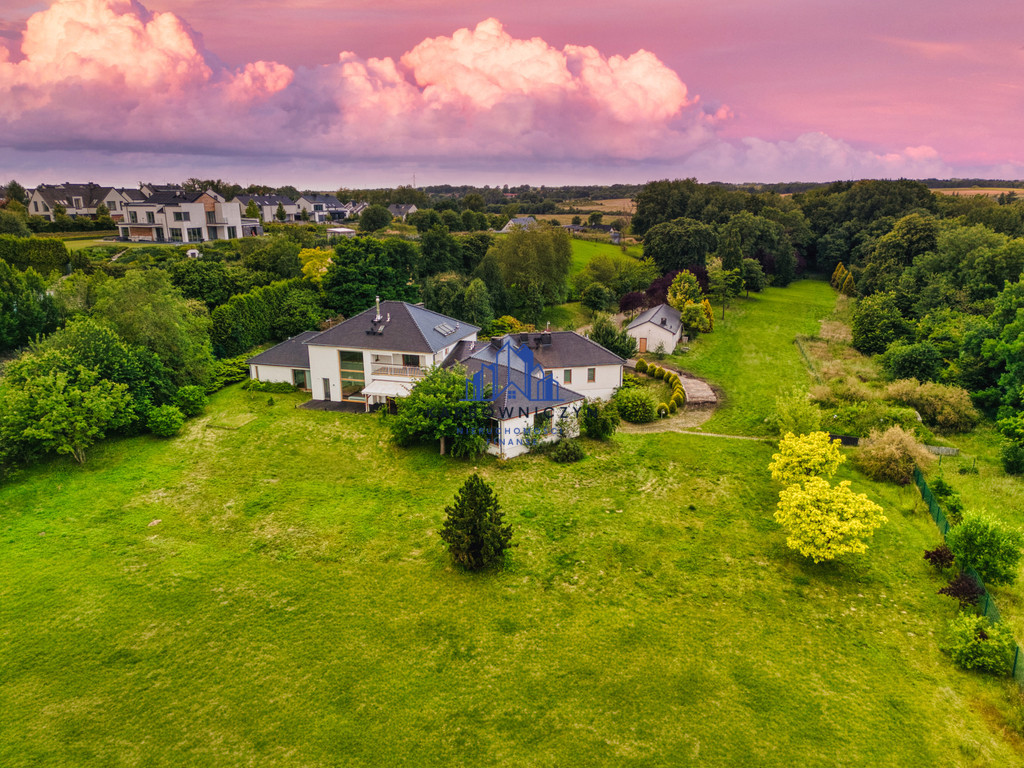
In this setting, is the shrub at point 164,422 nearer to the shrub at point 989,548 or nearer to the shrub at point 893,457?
the shrub at point 989,548

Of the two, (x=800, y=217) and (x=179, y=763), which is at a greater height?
(x=800, y=217)

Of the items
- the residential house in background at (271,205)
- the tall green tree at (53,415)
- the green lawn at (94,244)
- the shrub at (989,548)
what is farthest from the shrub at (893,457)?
the residential house in background at (271,205)

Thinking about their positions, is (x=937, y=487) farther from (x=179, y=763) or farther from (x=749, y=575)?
(x=179, y=763)

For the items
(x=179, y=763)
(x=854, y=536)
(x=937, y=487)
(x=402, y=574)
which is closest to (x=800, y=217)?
(x=937, y=487)

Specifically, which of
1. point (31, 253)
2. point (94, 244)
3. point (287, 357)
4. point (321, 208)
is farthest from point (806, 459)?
point (321, 208)

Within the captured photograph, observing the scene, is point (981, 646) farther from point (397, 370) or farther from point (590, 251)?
point (590, 251)

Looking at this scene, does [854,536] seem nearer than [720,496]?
Yes
